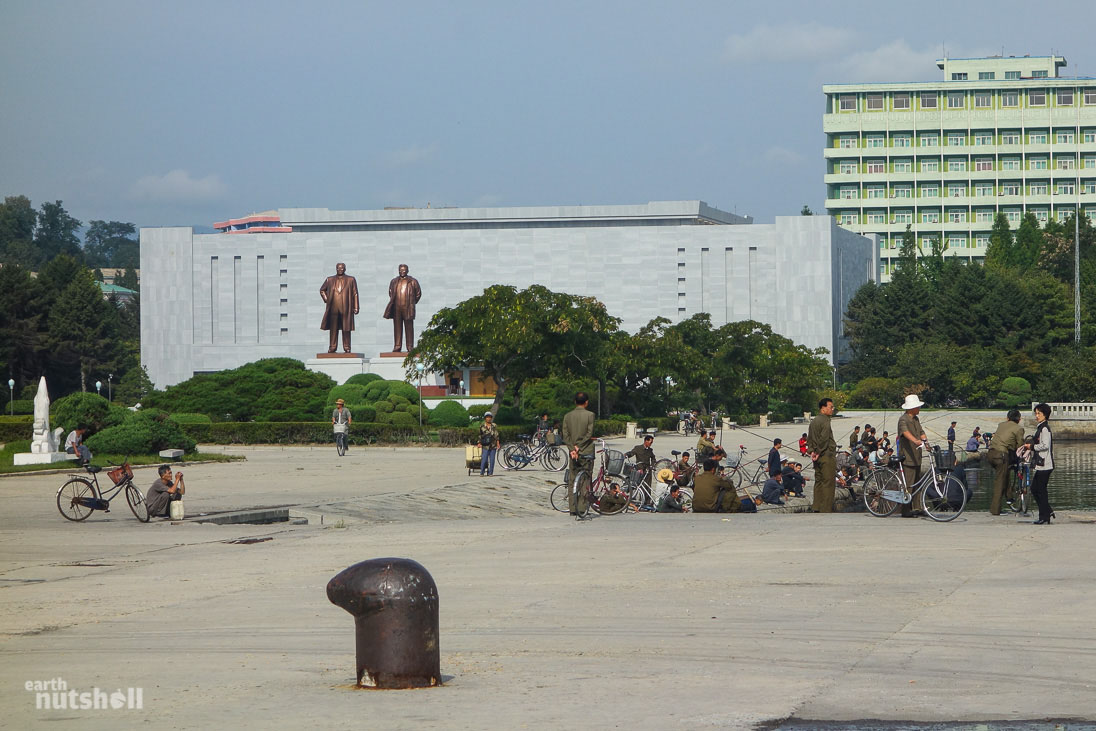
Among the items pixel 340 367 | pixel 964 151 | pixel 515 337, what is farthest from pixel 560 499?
pixel 964 151

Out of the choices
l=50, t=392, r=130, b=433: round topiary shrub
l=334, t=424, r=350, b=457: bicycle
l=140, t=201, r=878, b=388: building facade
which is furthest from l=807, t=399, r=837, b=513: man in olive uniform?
l=140, t=201, r=878, b=388: building facade

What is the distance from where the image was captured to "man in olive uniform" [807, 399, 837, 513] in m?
19.4

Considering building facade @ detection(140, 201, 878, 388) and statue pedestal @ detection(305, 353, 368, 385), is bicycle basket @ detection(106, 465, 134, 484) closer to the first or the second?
statue pedestal @ detection(305, 353, 368, 385)

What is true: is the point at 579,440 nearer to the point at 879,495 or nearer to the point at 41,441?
the point at 879,495

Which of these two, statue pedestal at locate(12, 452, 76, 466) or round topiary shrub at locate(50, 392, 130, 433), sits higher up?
round topiary shrub at locate(50, 392, 130, 433)

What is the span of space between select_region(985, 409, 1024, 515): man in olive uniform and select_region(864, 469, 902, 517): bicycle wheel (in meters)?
1.47

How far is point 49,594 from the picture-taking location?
482 inches

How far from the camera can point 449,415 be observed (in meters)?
55.5

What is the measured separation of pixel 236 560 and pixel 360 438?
32.8 meters

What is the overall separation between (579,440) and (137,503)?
697cm

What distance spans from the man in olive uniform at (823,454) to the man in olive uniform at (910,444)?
104 centimetres

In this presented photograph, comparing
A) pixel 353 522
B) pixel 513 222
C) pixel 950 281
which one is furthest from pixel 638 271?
pixel 353 522

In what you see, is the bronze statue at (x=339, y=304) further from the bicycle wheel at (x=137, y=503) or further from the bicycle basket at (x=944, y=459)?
the bicycle wheel at (x=137, y=503)

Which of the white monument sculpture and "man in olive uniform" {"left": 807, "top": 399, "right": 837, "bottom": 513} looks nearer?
"man in olive uniform" {"left": 807, "top": 399, "right": 837, "bottom": 513}
